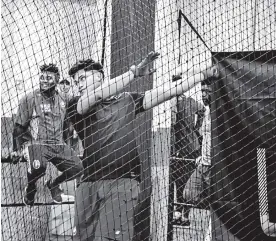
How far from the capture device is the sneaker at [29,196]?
8.98ft

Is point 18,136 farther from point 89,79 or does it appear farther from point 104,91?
point 104,91

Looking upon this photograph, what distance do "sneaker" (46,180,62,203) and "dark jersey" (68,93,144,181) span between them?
3.42 feet

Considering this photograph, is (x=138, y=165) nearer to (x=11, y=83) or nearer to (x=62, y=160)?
(x=62, y=160)

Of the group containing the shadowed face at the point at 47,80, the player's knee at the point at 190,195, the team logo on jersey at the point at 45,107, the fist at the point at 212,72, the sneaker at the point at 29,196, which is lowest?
the player's knee at the point at 190,195

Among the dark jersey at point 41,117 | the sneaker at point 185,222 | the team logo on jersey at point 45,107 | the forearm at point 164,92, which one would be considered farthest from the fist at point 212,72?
the team logo on jersey at point 45,107

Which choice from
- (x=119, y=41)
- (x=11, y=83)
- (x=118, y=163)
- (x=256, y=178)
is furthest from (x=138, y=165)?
(x=11, y=83)

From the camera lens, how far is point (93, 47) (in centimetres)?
318

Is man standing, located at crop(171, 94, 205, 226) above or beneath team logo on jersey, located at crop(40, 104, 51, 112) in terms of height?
beneath

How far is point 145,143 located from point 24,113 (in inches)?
39.7

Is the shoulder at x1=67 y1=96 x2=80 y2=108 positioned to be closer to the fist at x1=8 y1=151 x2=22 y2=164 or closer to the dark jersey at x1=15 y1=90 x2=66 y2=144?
the fist at x1=8 y1=151 x2=22 y2=164

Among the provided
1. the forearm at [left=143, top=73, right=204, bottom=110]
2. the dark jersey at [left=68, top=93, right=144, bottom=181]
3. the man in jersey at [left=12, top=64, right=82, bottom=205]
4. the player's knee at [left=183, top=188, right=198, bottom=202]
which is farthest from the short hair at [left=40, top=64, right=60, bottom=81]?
the player's knee at [left=183, top=188, right=198, bottom=202]

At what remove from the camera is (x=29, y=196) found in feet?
A: 9.03

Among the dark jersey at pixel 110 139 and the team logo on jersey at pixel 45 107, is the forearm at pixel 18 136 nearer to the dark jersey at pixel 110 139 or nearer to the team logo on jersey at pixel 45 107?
the team logo on jersey at pixel 45 107

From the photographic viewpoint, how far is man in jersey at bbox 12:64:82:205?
277 cm
